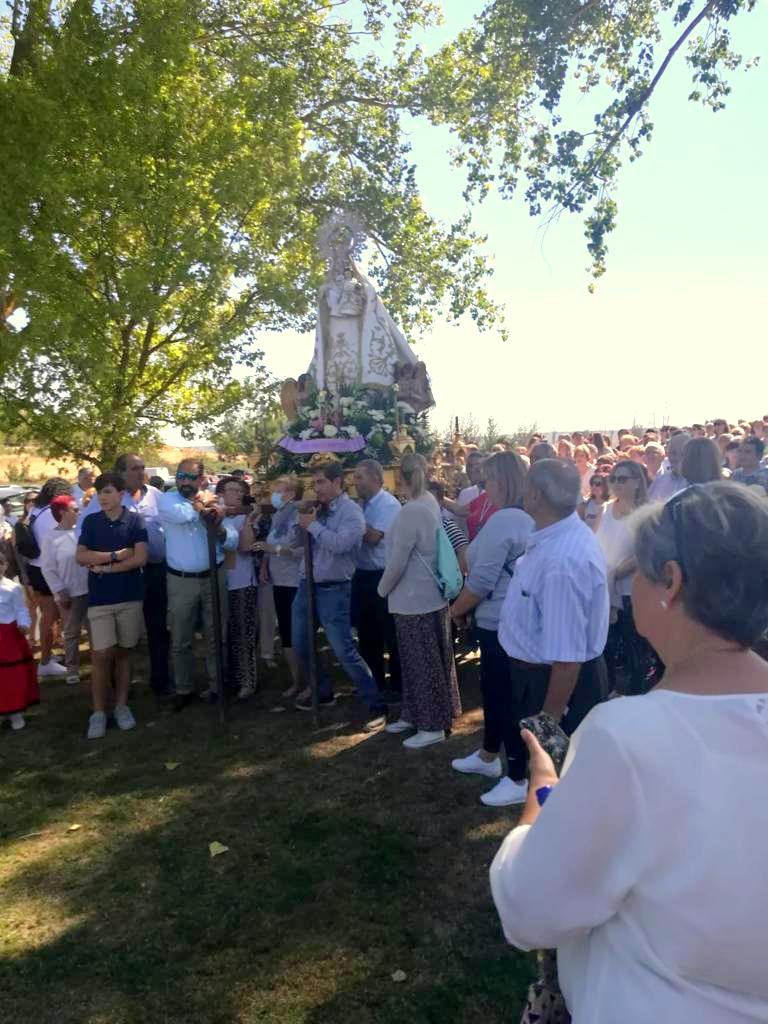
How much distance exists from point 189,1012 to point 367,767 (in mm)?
2336

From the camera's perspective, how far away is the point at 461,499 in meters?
8.17

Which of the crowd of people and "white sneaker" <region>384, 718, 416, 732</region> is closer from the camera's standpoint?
the crowd of people

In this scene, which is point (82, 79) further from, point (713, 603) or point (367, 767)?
point (713, 603)

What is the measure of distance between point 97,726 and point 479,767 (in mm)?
3063

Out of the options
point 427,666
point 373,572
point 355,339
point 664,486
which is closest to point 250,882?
point 427,666

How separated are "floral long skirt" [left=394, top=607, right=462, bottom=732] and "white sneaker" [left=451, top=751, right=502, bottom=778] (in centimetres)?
52

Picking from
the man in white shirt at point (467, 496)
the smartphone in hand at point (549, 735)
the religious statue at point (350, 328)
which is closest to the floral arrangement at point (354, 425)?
the man in white shirt at point (467, 496)

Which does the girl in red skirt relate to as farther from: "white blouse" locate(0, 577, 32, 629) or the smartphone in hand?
the smartphone in hand

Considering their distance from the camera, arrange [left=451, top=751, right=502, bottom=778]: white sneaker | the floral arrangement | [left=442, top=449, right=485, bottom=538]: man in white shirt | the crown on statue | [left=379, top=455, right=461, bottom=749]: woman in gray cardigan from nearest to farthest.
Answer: [left=451, top=751, right=502, bottom=778]: white sneaker, [left=379, top=455, right=461, bottom=749]: woman in gray cardigan, [left=442, top=449, right=485, bottom=538]: man in white shirt, the floral arrangement, the crown on statue

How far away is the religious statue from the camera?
9328 mm

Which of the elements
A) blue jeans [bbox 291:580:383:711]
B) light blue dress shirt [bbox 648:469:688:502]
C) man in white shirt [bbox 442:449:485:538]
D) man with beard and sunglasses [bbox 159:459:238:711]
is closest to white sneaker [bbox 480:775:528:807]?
blue jeans [bbox 291:580:383:711]

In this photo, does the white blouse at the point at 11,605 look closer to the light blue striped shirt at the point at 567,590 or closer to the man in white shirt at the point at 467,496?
the man in white shirt at the point at 467,496

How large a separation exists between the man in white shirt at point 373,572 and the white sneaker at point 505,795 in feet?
6.14

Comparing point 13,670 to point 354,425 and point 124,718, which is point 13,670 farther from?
point 354,425
